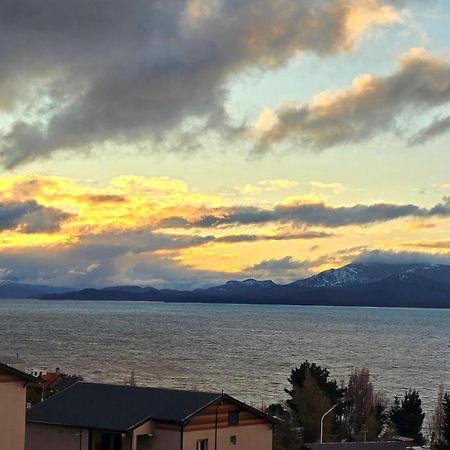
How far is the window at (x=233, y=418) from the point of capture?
3609cm

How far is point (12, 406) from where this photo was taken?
1176 inches

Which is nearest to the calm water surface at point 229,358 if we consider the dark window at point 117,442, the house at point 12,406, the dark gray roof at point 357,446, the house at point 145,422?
the dark gray roof at point 357,446

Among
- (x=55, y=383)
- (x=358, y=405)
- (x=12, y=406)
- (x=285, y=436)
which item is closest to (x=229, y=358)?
(x=55, y=383)

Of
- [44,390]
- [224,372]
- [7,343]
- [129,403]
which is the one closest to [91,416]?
[129,403]

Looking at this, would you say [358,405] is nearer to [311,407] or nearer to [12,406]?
[311,407]

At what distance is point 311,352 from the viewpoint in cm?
15188

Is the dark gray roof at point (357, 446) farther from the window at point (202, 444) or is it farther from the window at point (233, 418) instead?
the window at point (202, 444)

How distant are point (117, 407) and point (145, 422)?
95.5 inches

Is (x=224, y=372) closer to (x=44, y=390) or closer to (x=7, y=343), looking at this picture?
(x=44, y=390)

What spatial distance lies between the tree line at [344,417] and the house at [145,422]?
1567 centimetres

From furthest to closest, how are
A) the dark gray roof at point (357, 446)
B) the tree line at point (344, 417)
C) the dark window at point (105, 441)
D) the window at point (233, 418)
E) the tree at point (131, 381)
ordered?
the tree at point (131, 381)
the tree line at point (344, 417)
the dark gray roof at point (357, 446)
the window at point (233, 418)
the dark window at point (105, 441)

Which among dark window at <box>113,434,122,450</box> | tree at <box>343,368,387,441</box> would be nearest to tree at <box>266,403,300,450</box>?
tree at <box>343,368,387,441</box>

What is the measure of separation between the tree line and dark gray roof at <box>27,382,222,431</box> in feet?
55.7

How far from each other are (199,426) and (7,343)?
13242cm
